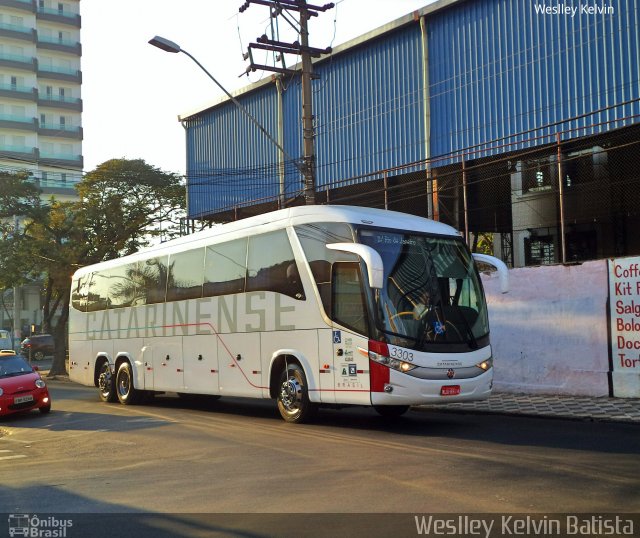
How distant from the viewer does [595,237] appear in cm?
2631

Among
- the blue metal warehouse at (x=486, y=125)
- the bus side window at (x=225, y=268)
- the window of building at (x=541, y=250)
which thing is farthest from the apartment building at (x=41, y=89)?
the bus side window at (x=225, y=268)

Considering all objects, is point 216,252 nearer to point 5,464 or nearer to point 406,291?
point 406,291

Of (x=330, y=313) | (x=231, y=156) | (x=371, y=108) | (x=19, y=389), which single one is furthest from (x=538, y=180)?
(x=19, y=389)

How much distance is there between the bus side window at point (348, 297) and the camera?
447 inches

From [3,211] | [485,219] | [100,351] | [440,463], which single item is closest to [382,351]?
[440,463]

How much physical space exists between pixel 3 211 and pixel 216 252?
23.6 m

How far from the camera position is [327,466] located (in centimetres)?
854

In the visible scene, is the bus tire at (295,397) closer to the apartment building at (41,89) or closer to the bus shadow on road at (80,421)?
the bus shadow on road at (80,421)

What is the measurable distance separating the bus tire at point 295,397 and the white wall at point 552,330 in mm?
6485

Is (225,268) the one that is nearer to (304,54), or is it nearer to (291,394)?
(291,394)

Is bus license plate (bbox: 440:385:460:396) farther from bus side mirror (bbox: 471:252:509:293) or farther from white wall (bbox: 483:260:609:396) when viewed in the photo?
white wall (bbox: 483:260:609:396)

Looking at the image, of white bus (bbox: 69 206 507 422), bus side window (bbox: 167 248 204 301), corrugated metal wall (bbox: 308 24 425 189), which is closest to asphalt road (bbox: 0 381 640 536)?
white bus (bbox: 69 206 507 422)

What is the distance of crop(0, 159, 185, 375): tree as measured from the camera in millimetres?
33406

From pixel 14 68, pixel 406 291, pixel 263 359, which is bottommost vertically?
pixel 263 359
